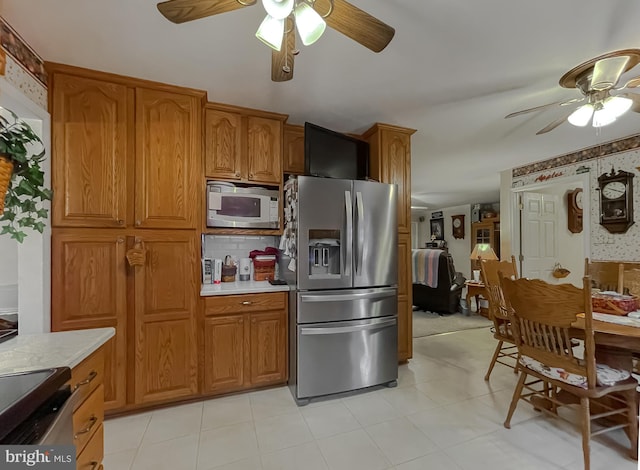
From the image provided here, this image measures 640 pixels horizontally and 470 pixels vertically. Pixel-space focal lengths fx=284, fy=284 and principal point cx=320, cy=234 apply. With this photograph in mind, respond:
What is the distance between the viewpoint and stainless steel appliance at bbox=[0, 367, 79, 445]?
0.68m

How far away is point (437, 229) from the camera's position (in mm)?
8625

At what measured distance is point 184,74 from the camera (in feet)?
6.43

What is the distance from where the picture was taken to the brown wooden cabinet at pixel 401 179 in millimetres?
2805

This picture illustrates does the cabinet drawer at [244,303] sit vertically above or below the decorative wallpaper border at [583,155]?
below

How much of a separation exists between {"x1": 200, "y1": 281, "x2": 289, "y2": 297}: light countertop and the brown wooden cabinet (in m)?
1.21

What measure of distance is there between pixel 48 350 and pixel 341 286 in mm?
1687

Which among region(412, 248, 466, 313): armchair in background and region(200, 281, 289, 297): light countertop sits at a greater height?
region(200, 281, 289, 297): light countertop

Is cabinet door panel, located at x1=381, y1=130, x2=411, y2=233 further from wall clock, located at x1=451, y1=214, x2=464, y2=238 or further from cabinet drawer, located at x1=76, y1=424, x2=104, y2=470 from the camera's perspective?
wall clock, located at x1=451, y1=214, x2=464, y2=238

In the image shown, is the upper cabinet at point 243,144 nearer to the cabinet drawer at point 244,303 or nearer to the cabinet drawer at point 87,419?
the cabinet drawer at point 244,303

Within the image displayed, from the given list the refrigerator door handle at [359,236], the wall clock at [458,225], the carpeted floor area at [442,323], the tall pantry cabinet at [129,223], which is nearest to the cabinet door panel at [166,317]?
the tall pantry cabinet at [129,223]

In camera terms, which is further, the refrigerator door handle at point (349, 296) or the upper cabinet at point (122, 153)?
the refrigerator door handle at point (349, 296)

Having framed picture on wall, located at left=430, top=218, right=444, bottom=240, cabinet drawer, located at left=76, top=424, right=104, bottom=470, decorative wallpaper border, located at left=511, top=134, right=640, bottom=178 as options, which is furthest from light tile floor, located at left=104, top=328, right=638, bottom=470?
framed picture on wall, located at left=430, top=218, right=444, bottom=240

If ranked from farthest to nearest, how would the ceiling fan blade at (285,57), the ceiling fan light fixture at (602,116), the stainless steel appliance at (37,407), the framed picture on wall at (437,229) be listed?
the framed picture on wall at (437,229) < the ceiling fan light fixture at (602,116) < the ceiling fan blade at (285,57) < the stainless steel appliance at (37,407)

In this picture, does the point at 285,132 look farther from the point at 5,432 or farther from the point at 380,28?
the point at 5,432
